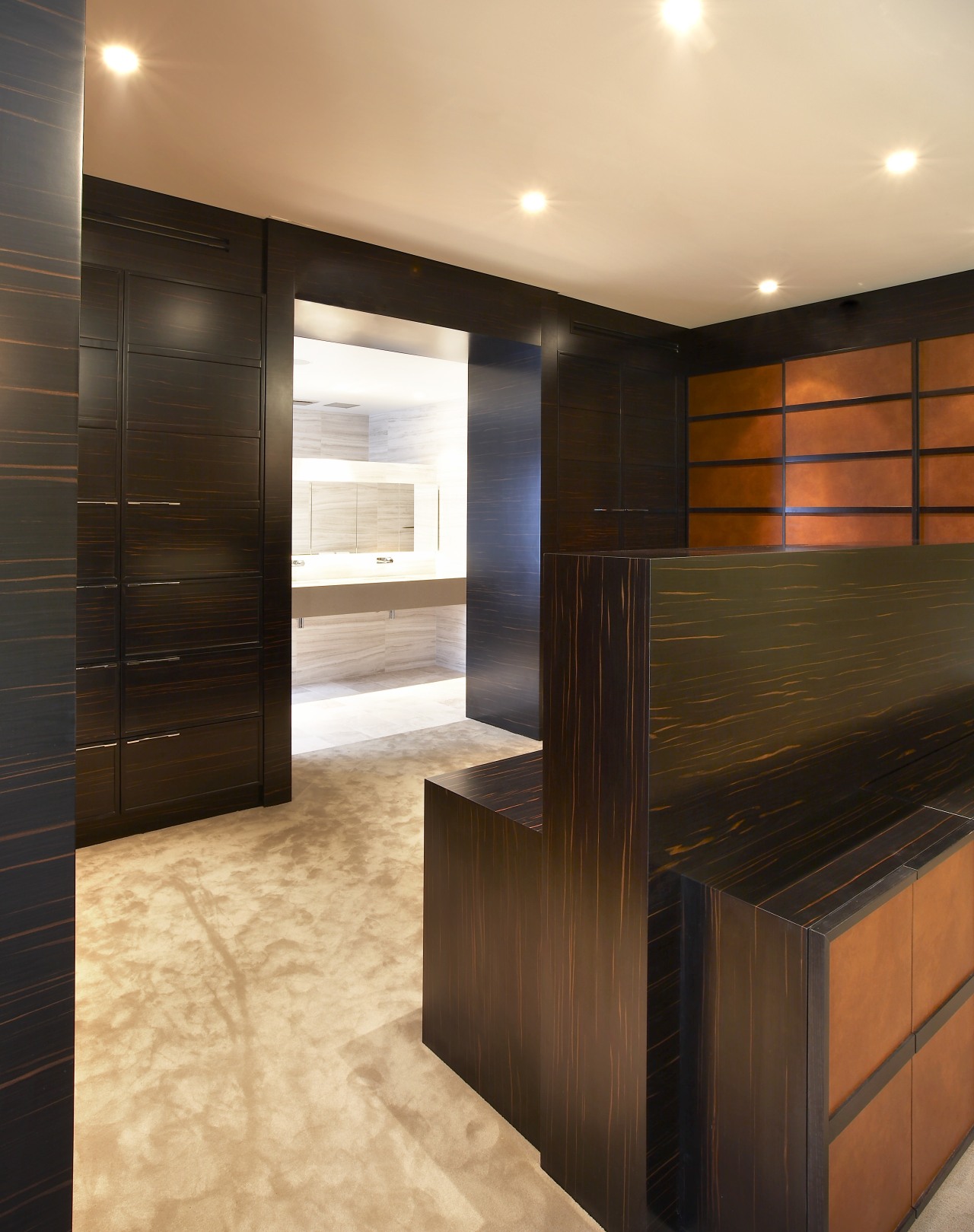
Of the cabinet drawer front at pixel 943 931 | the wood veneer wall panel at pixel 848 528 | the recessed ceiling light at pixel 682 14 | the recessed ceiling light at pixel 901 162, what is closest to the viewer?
the cabinet drawer front at pixel 943 931

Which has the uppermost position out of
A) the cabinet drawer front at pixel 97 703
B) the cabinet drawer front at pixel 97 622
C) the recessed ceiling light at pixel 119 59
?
the recessed ceiling light at pixel 119 59

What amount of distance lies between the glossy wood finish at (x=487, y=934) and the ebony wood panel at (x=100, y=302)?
2269 mm

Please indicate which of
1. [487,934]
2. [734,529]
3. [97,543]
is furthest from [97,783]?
[734,529]

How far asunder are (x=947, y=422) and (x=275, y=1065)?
4.31 meters

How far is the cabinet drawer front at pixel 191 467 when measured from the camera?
3.11m

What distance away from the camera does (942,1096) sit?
57.9 inches

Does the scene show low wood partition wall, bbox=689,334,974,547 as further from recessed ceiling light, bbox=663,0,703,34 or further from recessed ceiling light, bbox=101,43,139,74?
recessed ceiling light, bbox=101,43,139,74

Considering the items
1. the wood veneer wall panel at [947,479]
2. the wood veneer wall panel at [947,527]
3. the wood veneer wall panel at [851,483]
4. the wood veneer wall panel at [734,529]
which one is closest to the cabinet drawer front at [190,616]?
the wood veneer wall panel at [734,529]

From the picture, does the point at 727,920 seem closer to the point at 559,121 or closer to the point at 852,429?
the point at 559,121

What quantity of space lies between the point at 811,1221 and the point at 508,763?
1059 mm

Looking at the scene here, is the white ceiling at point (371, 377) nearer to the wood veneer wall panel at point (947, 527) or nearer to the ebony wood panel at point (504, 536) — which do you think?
the ebony wood panel at point (504, 536)

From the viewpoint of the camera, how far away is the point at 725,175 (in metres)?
2.99

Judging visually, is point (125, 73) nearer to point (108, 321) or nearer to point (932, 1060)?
point (108, 321)

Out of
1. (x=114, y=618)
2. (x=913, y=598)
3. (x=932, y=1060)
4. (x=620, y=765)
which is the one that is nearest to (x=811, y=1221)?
(x=932, y=1060)
